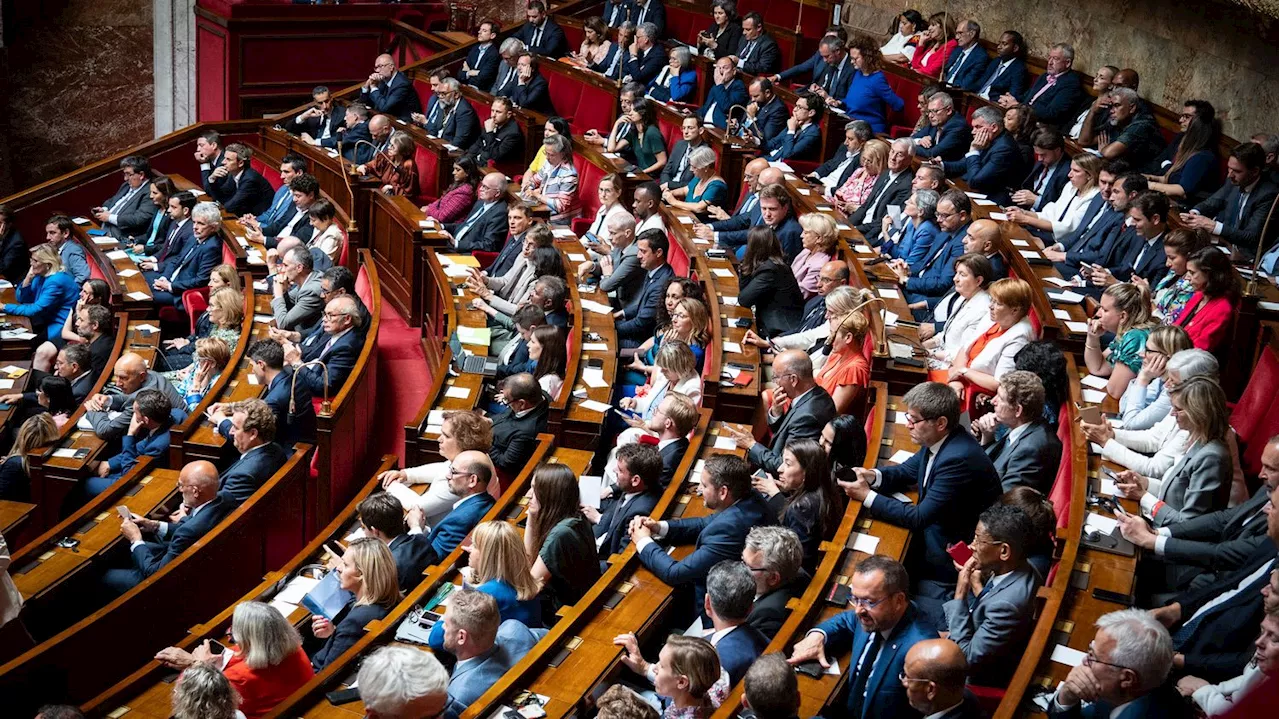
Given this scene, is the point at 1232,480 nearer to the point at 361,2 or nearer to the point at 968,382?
the point at 968,382

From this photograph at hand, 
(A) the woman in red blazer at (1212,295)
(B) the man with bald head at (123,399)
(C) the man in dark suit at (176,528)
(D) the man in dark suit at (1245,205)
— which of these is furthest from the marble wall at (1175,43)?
(B) the man with bald head at (123,399)

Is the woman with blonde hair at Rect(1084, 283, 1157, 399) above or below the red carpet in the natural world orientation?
above

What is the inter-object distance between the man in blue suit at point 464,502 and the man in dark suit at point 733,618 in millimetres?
1035

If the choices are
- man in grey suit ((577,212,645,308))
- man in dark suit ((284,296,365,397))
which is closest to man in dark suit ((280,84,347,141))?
man in grey suit ((577,212,645,308))

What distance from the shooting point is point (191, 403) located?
514 cm

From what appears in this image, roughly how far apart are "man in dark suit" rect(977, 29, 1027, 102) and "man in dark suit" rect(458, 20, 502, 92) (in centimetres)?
325

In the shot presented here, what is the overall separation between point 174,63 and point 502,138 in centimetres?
350

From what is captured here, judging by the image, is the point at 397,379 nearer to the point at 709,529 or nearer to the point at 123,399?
the point at 123,399

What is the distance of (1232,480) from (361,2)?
26.2 ft

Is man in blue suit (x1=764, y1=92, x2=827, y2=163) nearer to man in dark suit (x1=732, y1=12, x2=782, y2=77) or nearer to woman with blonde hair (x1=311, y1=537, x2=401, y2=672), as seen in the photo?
man in dark suit (x1=732, y1=12, x2=782, y2=77)

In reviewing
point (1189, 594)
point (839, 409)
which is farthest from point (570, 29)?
point (1189, 594)

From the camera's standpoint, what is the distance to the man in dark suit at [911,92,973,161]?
6520mm

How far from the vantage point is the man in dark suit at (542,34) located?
8977mm

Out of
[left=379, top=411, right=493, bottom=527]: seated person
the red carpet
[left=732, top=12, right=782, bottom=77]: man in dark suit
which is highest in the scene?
[left=732, top=12, right=782, bottom=77]: man in dark suit
